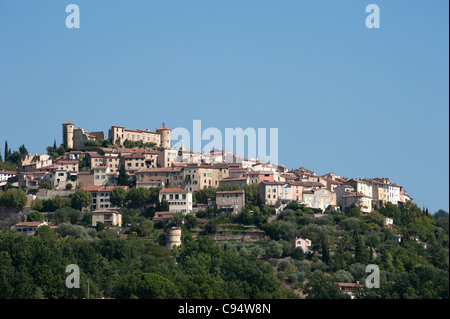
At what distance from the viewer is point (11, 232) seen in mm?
78125

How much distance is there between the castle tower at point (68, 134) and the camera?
97.8 metres

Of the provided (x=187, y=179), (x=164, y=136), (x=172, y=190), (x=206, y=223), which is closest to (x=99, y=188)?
(x=172, y=190)

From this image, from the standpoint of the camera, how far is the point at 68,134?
322 ft

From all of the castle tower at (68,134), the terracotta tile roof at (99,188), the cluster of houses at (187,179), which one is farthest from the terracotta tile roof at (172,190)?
the castle tower at (68,134)

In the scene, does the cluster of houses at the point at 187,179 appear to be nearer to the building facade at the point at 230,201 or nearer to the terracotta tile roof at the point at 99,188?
the building facade at the point at 230,201

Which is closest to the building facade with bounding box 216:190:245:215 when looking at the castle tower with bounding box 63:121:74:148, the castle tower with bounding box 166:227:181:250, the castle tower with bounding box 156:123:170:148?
the castle tower with bounding box 166:227:181:250

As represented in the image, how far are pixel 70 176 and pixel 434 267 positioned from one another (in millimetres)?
29445

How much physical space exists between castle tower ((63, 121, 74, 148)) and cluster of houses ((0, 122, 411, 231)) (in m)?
1.03

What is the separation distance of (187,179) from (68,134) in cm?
1543

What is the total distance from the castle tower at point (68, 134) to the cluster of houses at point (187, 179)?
3.39 ft

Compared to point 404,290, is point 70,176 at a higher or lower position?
higher

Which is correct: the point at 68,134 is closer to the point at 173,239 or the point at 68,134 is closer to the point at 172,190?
the point at 172,190
